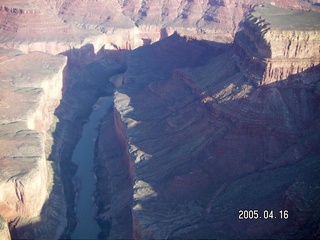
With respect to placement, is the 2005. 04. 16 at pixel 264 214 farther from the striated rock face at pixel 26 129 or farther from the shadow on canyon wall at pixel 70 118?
the striated rock face at pixel 26 129

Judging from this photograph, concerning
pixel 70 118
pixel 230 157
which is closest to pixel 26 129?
pixel 70 118

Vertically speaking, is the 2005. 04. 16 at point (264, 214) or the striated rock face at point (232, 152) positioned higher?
the striated rock face at point (232, 152)

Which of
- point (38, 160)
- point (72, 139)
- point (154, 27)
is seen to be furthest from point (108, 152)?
point (154, 27)

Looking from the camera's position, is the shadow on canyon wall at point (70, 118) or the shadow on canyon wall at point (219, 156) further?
the shadow on canyon wall at point (70, 118)

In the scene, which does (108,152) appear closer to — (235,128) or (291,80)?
(235,128)

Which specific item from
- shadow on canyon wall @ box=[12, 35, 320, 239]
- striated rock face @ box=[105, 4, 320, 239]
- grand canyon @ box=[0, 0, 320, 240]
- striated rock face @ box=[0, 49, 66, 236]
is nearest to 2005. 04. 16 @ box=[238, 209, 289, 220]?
grand canyon @ box=[0, 0, 320, 240]

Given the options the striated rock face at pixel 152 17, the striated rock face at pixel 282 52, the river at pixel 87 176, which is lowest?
the river at pixel 87 176

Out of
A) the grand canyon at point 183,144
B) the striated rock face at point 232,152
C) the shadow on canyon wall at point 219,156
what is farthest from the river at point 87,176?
the striated rock face at point 232,152
